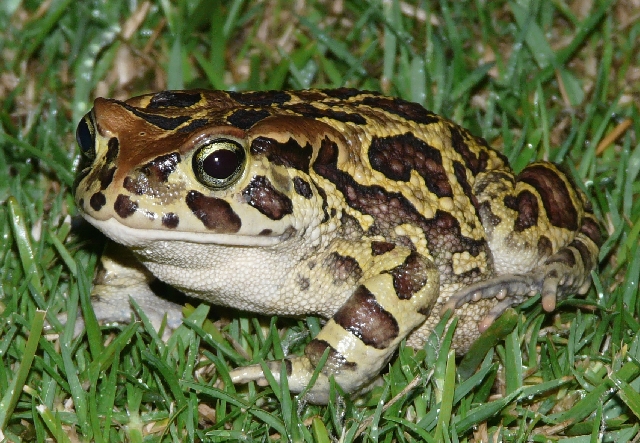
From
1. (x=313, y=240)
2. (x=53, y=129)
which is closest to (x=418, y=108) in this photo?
(x=313, y=240)

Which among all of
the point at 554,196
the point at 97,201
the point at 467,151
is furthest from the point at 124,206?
the point at 554,196

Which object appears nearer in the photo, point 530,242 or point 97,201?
point 97,201

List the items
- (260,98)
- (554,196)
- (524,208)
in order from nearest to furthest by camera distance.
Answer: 1. (260,98)
2. (524,208)
3. (554,196)

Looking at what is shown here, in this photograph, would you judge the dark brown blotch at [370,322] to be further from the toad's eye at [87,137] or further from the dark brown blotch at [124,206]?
the toad's eye at [87,137]

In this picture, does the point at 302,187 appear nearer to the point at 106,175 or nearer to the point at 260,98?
the point at 260,98

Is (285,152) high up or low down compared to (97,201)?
up

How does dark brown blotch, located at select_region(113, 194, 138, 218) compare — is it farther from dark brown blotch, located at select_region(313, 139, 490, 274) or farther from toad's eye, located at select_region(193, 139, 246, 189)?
dark brown blotch, located at select_region(313, 139, 490, 274)

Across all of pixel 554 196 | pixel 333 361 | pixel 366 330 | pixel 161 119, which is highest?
pixel 161 119

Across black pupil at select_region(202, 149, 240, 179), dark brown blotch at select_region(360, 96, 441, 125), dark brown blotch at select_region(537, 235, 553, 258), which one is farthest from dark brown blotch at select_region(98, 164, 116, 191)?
dark brown blotch at select_region(537, 235, 553, 258)

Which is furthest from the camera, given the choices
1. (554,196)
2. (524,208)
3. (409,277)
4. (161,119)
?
(554,196)
